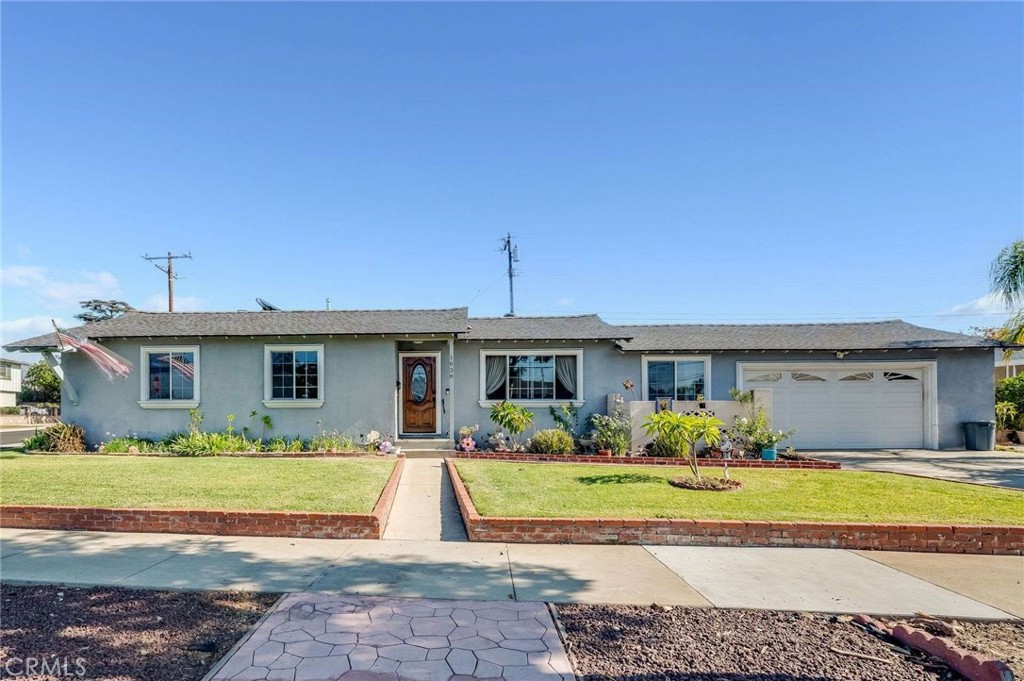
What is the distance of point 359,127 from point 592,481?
11.3 m

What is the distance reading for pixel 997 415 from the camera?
53.9ft

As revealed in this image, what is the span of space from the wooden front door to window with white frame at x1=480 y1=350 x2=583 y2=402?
155 centimetres

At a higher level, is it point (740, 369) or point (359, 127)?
point (359, 127)

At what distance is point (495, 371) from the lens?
46.2 feet

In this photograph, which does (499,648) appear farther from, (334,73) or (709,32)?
(334,73)

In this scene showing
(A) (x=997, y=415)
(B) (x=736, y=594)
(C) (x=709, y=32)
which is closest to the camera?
(B) (x=736, y=594)

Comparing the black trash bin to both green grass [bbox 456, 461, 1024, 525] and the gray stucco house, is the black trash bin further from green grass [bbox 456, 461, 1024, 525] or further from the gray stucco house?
green grass [bbox 456, 461, 1024, 525]

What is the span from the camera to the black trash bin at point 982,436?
47.0 feet

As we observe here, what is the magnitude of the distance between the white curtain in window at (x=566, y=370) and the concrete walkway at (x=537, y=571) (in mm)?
8110

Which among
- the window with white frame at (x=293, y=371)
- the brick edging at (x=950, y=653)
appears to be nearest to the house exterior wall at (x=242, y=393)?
the window with white frame at (x=293, y=371)

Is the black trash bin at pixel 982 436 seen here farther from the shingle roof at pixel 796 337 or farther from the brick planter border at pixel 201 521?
the brick planter border at pixel 201 521

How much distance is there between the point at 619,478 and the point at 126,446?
39.5 ft

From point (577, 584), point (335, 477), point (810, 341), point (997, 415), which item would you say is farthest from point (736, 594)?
point (997, 415)

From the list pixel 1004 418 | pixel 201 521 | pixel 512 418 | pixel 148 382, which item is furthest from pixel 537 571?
pixel 1004 418
